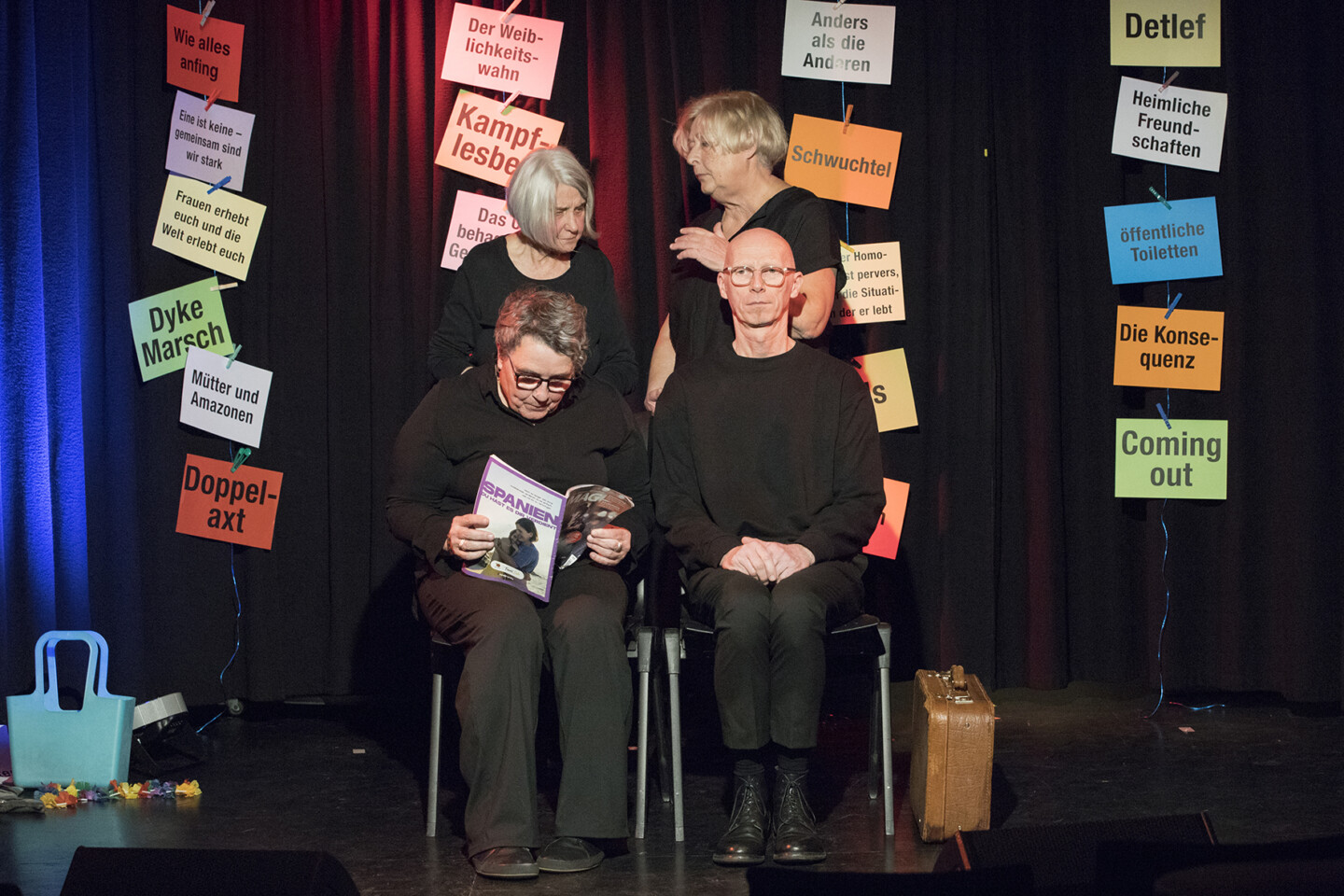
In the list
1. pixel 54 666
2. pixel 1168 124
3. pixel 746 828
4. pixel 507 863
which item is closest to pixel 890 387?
pixel 1168 124

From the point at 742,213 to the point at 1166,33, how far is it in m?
1.64

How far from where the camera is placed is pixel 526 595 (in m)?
2.83

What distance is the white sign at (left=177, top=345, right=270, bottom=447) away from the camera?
3918mm

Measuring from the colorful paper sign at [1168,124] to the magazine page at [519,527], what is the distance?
2.35 metres

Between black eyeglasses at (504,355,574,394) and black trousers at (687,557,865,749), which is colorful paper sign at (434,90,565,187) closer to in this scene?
black eyeglasses at (504,355,574,394)

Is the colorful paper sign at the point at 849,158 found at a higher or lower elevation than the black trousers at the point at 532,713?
higher

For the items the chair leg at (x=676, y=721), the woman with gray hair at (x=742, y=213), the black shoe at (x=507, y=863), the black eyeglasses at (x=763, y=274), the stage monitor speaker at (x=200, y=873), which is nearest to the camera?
the stage monitor speaker at (x=200, y=873)

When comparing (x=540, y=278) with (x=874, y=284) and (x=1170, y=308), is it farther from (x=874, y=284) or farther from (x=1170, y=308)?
(x=1170, y=308)

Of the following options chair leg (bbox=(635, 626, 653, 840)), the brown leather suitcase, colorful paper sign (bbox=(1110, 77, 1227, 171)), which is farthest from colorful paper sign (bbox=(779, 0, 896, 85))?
the brown leather suitcase

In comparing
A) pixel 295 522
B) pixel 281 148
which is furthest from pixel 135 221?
pixel 295 522

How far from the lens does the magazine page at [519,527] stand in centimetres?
270

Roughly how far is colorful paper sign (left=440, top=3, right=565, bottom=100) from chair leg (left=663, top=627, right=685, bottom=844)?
1.88m

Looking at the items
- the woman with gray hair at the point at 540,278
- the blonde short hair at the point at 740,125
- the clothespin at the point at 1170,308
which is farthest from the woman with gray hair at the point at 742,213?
the clothespin at the point at 1170,308

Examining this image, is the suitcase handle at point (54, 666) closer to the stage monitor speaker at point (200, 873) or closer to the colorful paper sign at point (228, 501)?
the colorful paper sign at point (228, 501)
